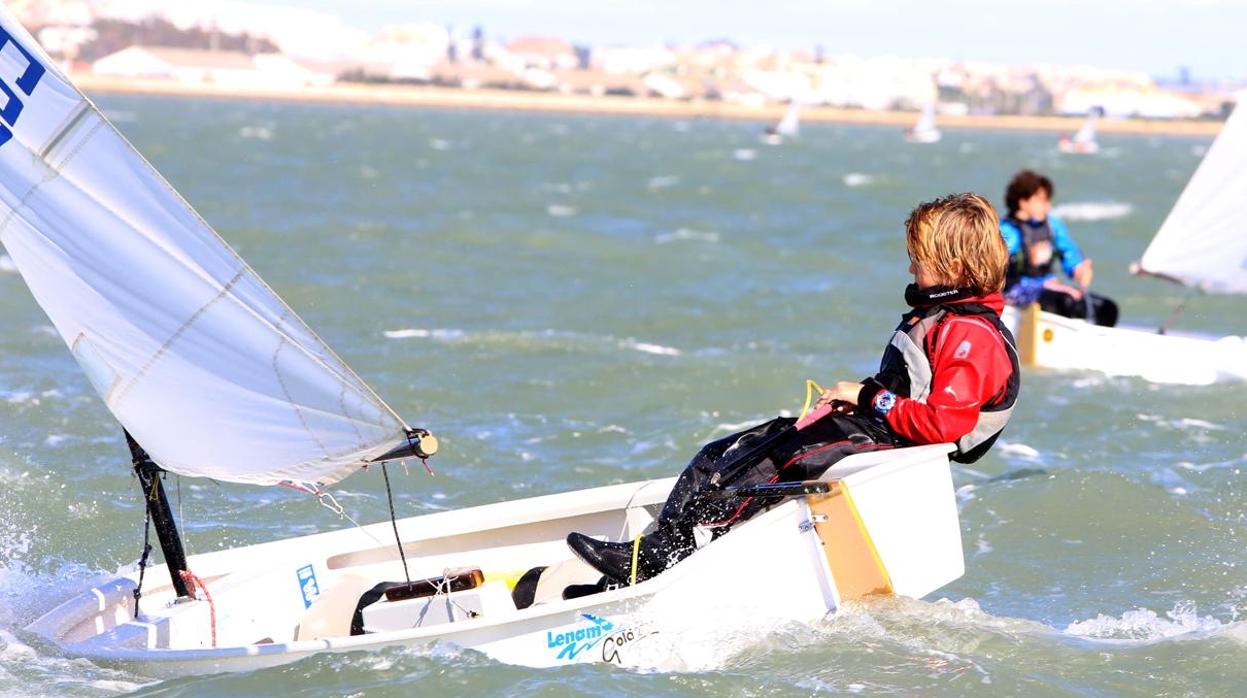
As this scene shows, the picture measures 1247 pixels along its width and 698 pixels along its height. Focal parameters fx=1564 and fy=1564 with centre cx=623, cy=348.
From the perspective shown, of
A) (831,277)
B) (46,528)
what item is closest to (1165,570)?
(46,528)

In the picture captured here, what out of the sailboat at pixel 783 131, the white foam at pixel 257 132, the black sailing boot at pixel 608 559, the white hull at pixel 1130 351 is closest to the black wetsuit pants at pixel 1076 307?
the white hull at pixel 1130 351

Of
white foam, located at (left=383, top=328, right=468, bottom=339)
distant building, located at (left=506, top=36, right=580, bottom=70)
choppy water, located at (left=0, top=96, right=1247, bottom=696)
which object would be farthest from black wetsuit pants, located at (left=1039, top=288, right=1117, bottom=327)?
distant building, located at (left=506, top=36, right=580, bottom=70)

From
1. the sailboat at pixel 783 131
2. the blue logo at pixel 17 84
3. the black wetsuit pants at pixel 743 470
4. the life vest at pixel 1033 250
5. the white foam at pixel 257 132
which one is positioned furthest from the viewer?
the sailboat at pixel 783 131

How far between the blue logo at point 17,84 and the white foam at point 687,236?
15.9 metres

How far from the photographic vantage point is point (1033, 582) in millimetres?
6137

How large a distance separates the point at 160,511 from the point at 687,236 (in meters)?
16.7

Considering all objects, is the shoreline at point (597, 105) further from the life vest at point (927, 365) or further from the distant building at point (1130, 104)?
the life vest at point (927, 365)

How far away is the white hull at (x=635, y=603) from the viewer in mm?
4488

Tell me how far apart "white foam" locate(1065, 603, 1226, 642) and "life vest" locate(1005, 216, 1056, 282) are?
5.23 meters

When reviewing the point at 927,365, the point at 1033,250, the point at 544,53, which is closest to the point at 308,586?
the point at 927,365

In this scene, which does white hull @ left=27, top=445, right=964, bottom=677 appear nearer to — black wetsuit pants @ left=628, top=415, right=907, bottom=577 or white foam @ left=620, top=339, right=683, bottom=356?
black wetsuit pants @ left=628, top=415, right=907, bottom=577

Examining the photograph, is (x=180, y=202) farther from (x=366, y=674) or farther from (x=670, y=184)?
(x=670, y=184)

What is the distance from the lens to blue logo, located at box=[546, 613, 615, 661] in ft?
14.8

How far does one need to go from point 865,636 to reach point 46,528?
3685 millimetres
